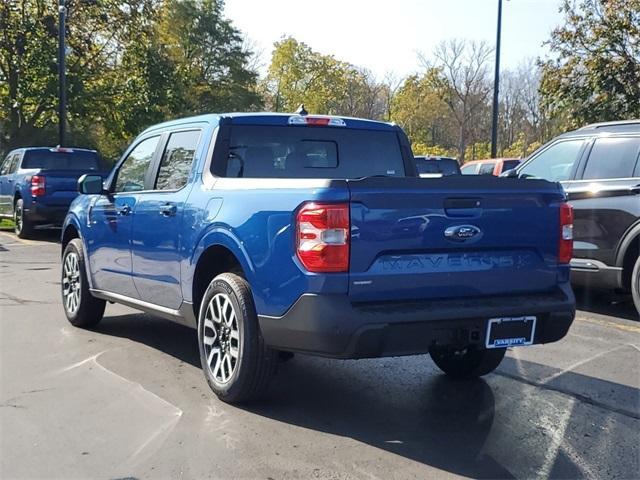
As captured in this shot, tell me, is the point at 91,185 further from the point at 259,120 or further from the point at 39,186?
the point at 39,186

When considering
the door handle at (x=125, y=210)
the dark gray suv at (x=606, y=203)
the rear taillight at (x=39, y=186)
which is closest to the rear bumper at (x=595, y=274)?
the dark gray suv at (x=606, y=203)

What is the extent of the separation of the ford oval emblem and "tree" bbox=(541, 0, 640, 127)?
20.0 metres

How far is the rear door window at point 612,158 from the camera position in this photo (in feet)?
25.2

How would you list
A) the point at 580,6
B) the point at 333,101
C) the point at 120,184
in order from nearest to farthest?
the point at 120,184 < the point at 580,6 < the point at 333,101

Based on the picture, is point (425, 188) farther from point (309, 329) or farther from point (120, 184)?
point (120, 184)

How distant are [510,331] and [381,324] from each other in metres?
0.87

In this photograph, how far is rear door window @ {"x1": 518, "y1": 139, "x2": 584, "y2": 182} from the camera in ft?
27.3

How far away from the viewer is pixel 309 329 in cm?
398

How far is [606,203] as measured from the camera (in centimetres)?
769

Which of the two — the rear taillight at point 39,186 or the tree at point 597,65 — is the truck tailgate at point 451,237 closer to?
the rear taillight at point 39,186

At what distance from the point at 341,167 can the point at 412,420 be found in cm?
213

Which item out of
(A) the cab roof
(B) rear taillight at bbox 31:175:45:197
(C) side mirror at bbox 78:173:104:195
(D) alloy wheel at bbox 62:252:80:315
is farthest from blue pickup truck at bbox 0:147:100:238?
(A) the cab roof

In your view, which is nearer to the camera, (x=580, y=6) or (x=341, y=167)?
(x=341, y=167)

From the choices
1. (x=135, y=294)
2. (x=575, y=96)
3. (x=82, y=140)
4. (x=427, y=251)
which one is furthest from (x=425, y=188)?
(x=82, y=140)
